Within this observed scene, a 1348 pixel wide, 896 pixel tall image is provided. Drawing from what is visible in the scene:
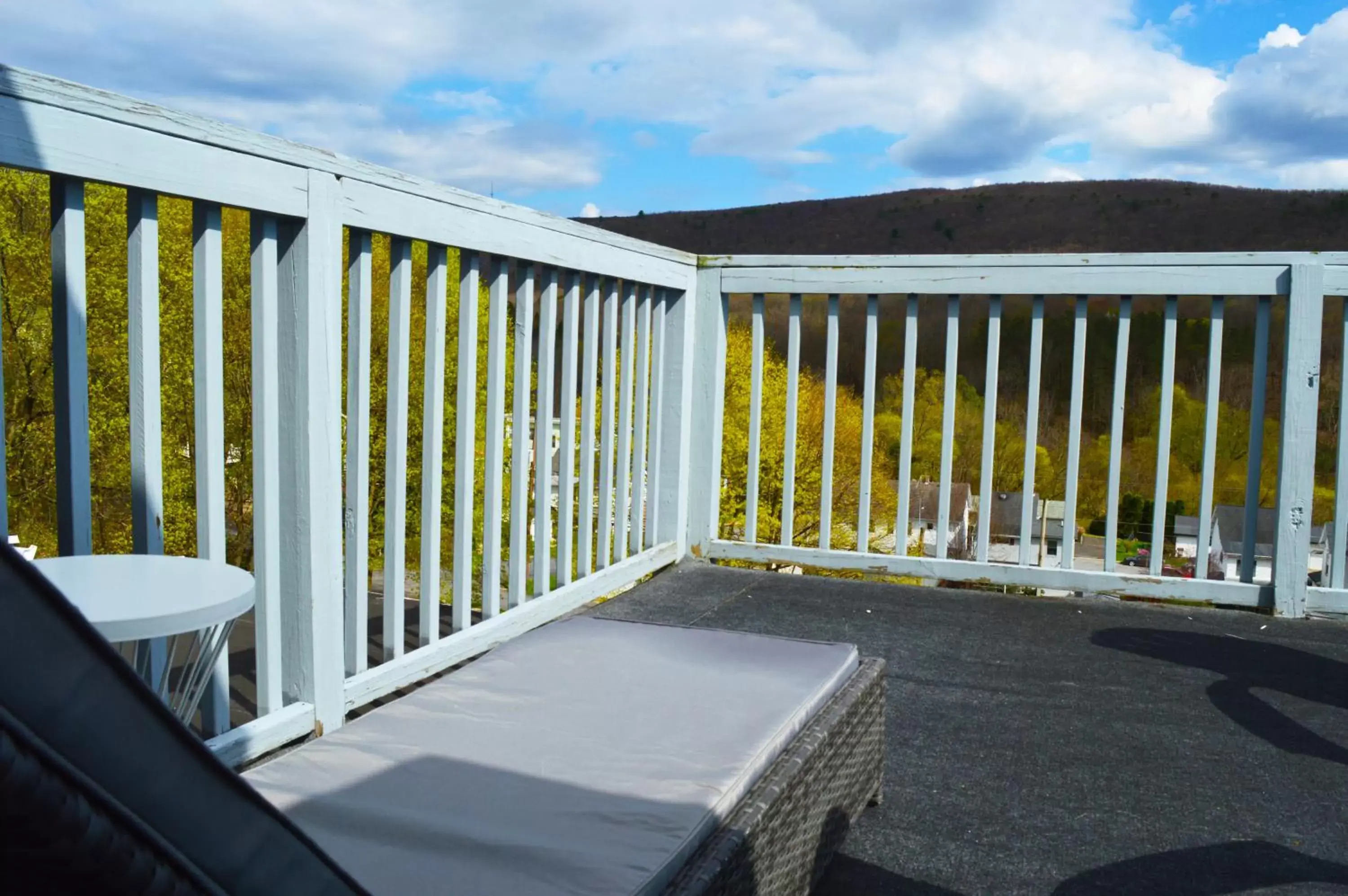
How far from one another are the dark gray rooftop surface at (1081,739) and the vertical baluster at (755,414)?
0.42 meters

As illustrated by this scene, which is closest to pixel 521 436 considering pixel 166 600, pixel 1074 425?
pixel 166 600

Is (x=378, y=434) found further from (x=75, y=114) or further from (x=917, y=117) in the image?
(x=917, y=117)

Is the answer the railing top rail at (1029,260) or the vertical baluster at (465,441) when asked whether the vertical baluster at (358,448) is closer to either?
the vertical baluster at (465,441)

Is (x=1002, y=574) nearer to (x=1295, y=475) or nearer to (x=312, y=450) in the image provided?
(x=1295, y=475)

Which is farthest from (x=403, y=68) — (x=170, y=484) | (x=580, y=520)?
(x=580, y=520)

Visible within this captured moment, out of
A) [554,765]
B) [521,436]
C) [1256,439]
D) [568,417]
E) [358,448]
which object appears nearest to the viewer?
[554,765]

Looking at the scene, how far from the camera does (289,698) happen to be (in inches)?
77.8

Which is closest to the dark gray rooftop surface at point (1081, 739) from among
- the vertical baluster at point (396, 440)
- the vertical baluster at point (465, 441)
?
the vertical baluster at point (465, 441)

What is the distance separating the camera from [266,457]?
1871 millimetres

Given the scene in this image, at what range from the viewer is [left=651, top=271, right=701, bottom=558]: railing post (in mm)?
3758

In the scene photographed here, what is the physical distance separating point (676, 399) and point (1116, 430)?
1.52 metres

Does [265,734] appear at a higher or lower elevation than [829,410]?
lower

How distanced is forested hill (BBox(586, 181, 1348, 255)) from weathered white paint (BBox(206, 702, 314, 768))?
4704cm

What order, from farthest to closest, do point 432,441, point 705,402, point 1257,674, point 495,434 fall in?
point 705,402 → point 1257,674 → point 495,434 → point 432,441
